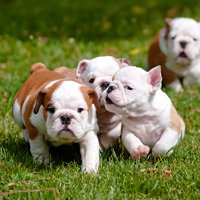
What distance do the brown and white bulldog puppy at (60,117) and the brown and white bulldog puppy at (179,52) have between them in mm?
2880

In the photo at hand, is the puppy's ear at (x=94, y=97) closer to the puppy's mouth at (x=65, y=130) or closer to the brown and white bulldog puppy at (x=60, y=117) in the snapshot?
the brown and white bulldog puppy at (x=60, y=117)

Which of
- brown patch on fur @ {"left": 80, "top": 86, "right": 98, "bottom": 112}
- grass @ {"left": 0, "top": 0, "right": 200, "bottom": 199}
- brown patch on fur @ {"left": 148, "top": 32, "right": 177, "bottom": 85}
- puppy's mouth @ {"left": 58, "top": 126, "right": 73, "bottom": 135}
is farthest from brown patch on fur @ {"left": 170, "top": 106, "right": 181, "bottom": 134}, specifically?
brown patch on fur @ {"left": 148, "top": 32, "right": 177, "bottom": 85}

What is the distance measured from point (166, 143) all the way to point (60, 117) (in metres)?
0.91

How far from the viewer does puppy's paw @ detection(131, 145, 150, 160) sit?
16.3 feet

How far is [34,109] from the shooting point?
4855 mm

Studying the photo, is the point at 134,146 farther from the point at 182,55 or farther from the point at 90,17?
the point at 90,17

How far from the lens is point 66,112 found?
462cm

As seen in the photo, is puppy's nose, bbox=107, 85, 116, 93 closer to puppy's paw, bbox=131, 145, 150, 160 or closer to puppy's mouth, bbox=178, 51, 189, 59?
puppy's paw, bbox=131, 145, 150, 160

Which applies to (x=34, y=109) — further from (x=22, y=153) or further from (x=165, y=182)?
(x=165, y=182)

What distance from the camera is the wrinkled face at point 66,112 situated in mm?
4621

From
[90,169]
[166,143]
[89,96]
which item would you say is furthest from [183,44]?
[90,169]

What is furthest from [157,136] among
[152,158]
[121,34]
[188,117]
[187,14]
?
[187,14]

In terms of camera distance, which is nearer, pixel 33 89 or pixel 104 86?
pixel 104 86

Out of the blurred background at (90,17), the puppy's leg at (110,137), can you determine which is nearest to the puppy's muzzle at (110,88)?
the puppy's leg at (110,137)
